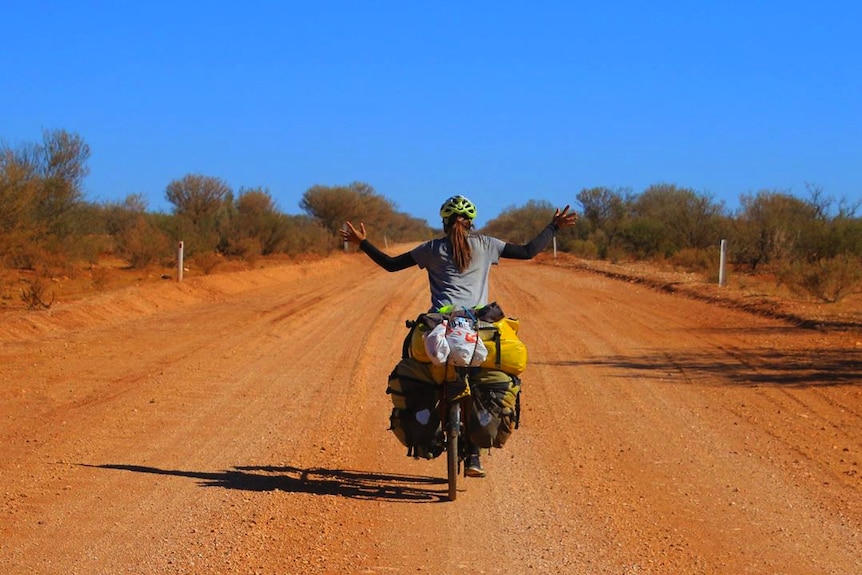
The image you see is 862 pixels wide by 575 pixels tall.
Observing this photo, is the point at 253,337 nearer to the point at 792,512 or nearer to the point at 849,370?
the point at 849,370

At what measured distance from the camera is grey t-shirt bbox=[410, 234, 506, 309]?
690cm

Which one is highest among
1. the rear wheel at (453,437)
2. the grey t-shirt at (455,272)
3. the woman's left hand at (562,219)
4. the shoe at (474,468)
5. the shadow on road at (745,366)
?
the woman's left hand at (562,219)

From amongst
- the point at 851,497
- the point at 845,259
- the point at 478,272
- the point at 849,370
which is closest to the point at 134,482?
the point at 478,272

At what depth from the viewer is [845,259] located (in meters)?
26.1

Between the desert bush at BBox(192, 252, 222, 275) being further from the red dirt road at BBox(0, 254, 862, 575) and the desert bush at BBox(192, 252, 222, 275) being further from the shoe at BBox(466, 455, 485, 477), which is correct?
the shoe at BBox(466, 455, 485, 477)

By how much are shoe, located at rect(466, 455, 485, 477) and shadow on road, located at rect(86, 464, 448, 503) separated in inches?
9.4

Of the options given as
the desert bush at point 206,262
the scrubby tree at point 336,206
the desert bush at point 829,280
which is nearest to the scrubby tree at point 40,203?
the desert bush at point 206,262

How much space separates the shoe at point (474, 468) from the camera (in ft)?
22.9

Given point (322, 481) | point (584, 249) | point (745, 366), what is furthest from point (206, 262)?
point (322, 481)

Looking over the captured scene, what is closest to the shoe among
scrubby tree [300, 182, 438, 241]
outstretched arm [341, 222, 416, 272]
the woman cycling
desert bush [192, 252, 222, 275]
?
the woman cycling

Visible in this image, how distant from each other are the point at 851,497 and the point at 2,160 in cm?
2599

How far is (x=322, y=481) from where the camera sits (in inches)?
288

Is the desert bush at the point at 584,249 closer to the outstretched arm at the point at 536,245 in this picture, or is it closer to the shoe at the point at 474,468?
the outstretched arm at the point at 536,245

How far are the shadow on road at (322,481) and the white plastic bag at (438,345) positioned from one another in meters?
1.07
